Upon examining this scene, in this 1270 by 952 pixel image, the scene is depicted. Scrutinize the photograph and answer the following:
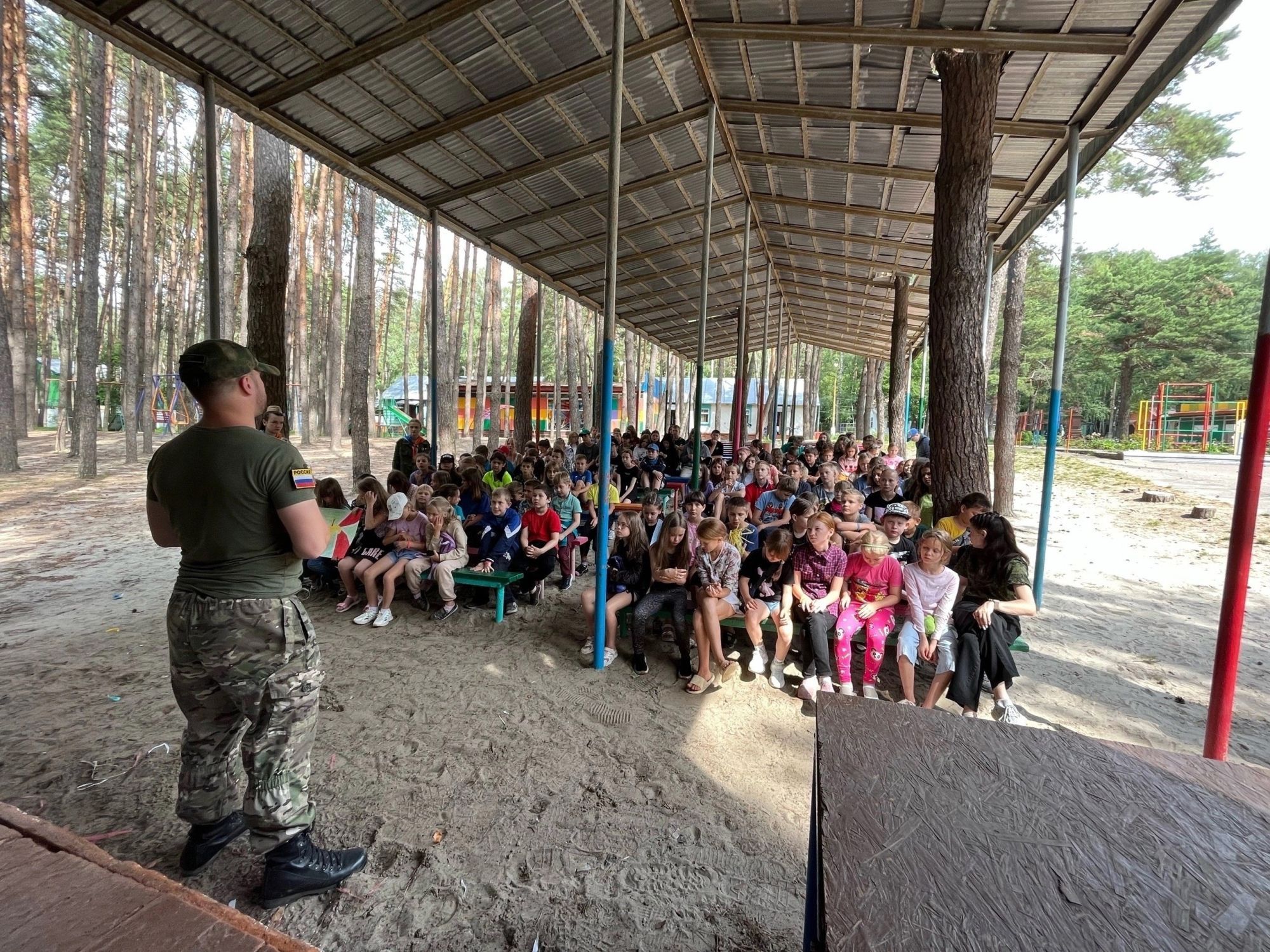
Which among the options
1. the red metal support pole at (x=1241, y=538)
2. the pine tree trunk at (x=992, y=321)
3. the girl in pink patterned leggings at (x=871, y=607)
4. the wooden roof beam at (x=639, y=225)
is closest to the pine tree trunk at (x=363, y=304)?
the wooden roof beam at (x=639, y=225)

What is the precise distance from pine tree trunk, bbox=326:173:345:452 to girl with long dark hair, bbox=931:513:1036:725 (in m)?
21.1

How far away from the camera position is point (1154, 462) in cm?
2377

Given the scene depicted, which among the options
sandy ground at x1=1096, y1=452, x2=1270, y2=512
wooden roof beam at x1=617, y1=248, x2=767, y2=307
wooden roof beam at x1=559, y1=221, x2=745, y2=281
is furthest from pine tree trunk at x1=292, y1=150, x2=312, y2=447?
sandy ground at x1=1096, y1=452, x2=1270, y2=512

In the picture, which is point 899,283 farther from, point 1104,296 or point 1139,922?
point 1104,296

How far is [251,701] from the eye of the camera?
2014 mm

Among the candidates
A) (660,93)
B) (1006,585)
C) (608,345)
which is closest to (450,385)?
(660,93)

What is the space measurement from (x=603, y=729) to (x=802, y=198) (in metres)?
9.49

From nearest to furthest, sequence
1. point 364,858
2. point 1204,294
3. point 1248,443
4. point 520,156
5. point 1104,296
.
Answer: point 364,858, point 1248,443, point 520,156, point 1204,294, point 1104,296

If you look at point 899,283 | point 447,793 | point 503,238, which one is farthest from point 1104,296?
point 447,793

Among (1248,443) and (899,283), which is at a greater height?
(899,283)

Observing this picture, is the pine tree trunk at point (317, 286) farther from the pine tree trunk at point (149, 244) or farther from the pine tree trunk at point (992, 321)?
the pine tree trunk at point (992, 321)

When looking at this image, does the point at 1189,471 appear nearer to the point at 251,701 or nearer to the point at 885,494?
the point at 885,494

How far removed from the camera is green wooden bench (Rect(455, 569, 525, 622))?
509 cm

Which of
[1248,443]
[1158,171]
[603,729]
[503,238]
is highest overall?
[1158,171]
